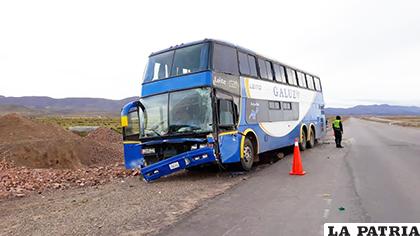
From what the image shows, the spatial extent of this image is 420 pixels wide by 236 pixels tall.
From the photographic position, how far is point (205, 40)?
10.2 meters

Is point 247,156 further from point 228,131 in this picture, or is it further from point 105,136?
point 105,136

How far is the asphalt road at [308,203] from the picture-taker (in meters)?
5.48

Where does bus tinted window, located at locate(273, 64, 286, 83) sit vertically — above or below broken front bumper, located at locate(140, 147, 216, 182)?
above

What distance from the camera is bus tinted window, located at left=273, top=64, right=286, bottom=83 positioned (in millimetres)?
14470

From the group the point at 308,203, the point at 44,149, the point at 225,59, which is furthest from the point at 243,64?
the point at 44,149

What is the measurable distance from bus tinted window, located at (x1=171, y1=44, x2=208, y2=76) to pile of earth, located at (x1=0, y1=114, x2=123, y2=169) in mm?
7910

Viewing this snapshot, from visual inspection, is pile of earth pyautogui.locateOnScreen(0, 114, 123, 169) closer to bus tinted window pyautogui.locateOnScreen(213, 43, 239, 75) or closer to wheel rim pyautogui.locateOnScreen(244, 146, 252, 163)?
wheel rim pyautogui.locateOnScreen(244, 146, 252, 163)

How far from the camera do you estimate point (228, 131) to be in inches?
404

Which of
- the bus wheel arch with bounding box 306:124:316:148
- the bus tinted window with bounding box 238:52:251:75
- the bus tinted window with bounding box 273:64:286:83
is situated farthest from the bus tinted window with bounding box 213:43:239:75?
the bus wheel arch with bounding box 306:124:316:148

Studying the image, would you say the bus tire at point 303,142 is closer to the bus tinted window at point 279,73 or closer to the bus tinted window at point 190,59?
the bus tinted window at point 279,73

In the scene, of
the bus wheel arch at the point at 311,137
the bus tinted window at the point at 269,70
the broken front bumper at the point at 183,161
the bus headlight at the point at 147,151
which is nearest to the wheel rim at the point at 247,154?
the broken front bumper at the point at 183,161

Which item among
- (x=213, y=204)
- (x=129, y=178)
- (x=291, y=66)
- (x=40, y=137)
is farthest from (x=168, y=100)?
(x=40, y=137)

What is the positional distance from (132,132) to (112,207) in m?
3.85

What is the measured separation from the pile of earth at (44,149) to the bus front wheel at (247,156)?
795 cm
